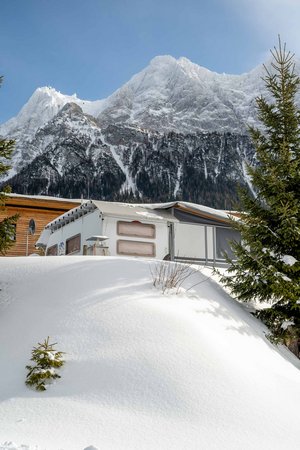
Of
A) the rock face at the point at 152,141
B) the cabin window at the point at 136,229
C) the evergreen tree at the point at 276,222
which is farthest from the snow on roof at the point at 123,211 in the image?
the rock face at the point at 152,141

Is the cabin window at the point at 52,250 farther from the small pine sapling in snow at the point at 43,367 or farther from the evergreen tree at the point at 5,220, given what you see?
the small pine sapling in snow at the point at 43,367

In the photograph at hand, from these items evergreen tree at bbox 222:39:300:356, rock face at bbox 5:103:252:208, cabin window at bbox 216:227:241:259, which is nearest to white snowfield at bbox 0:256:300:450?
evergreen tree at bbox 222:39:300:356

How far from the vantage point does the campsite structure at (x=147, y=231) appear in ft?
61.7

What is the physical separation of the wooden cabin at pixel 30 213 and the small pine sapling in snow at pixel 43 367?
23293 mm

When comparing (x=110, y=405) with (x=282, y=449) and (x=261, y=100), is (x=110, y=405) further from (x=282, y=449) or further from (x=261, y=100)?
(x=261, y=100)

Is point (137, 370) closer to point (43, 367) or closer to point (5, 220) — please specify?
point (43, 367)

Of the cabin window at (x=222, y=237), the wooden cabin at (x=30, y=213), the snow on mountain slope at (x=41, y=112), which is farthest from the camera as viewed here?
the snow on mountain slope at (x=41, y=112)

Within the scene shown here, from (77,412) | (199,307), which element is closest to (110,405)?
(77,412)

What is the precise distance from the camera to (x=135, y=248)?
63.4 feet

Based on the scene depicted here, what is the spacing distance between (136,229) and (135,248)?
33.6 inches

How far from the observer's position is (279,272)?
9727 millimetres

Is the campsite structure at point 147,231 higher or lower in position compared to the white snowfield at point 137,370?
higher

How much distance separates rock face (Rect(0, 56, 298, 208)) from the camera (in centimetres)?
10975

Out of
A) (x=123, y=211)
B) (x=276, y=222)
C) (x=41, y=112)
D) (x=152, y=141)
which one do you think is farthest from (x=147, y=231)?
(x=41, y=112)
